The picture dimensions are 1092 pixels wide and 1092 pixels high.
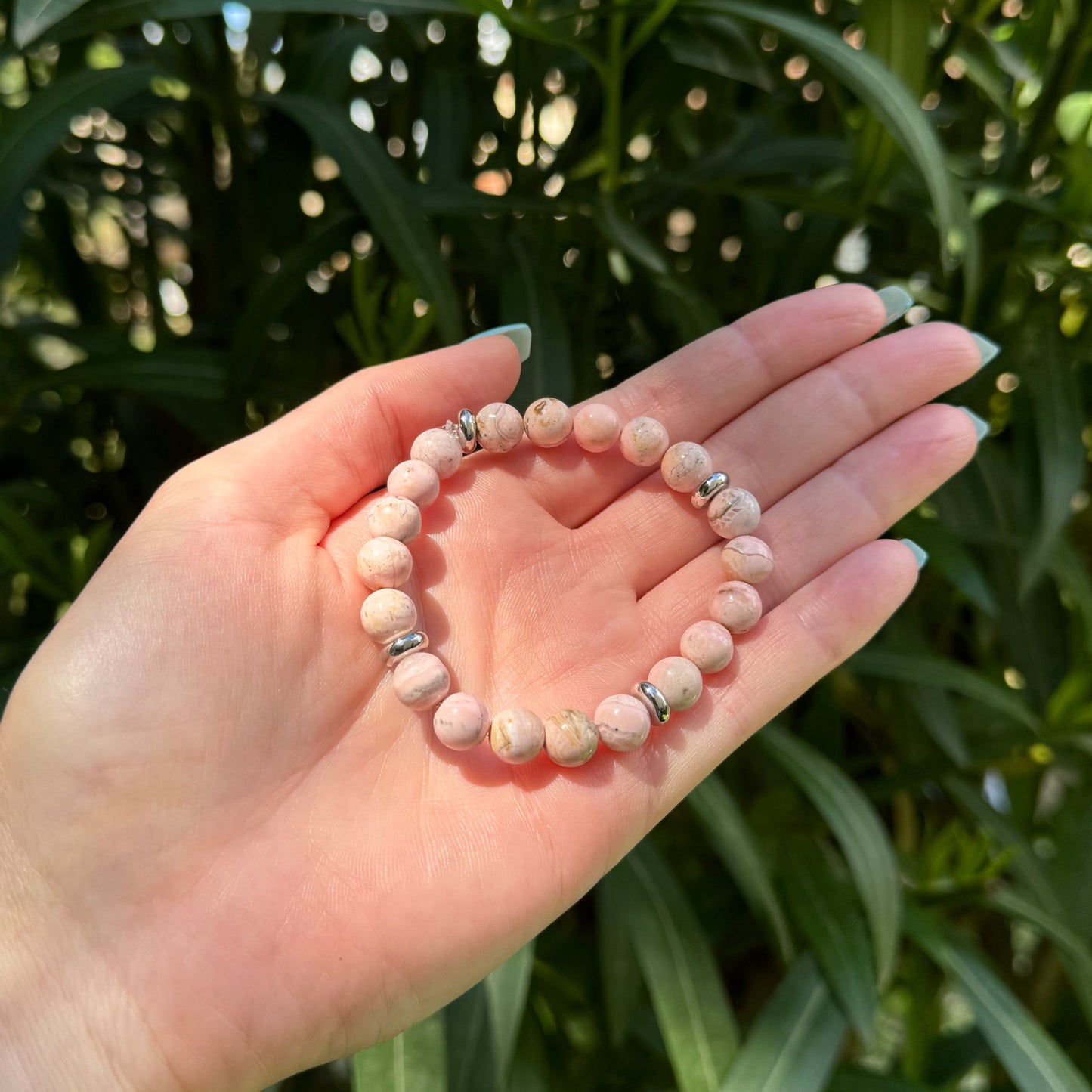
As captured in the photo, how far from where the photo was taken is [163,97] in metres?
0.91

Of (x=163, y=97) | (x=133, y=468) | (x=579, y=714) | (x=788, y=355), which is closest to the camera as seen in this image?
(x=579, y=714)

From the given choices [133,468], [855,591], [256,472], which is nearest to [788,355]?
[855,591]

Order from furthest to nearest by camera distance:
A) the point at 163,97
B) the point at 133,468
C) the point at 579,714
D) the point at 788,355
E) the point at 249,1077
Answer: the point at 133,468
the point at 163,97
the point at 788,355
the point at 579,714
the point at 249,1077

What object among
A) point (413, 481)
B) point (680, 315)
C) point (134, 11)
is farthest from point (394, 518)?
point (134, 11)

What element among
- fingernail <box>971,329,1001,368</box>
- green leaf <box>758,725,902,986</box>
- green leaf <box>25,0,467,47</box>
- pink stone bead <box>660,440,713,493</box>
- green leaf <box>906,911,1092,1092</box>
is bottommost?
green leaf <box>906,911,1092,1092</box>

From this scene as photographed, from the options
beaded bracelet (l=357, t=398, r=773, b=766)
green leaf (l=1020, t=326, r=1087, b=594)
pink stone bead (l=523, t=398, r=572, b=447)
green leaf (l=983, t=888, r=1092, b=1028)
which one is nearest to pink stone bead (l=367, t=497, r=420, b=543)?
beaded bracelet (l=357, t=398, r=773, b=766)

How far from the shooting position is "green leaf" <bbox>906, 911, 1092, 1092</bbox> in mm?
793

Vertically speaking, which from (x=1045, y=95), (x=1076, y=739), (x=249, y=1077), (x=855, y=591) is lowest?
(x=1076, y=739)

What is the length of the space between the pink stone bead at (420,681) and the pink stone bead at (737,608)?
0.81 ft

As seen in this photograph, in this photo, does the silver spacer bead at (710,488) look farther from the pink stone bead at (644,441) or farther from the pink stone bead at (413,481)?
the pink stone bead at (413,481)

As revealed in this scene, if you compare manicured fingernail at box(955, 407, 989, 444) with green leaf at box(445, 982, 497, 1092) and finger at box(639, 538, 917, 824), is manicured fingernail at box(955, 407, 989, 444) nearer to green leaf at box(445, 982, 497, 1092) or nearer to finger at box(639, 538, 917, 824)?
finger at box(639, 538, 917, 824)

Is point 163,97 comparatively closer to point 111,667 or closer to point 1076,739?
point 111,667

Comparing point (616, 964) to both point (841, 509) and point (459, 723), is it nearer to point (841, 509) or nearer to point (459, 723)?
point (459, 723)

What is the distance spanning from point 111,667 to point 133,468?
50 centimetres
